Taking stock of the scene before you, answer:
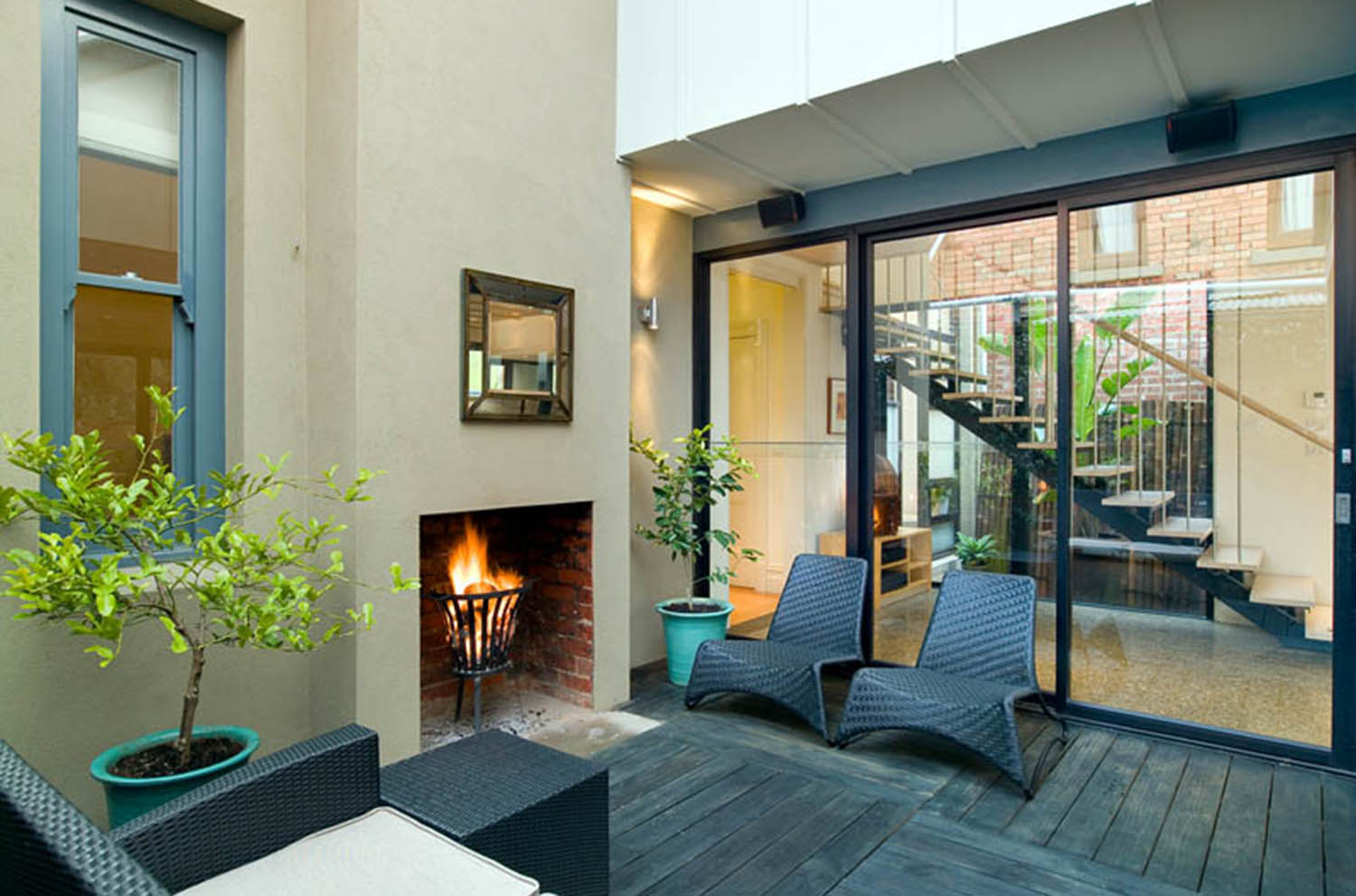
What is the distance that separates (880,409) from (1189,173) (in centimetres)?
178

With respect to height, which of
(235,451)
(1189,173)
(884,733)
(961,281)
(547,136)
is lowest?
(884,733)

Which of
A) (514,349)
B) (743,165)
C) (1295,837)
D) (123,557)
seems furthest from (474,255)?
(1295,837)

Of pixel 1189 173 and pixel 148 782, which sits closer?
pixel 148 782

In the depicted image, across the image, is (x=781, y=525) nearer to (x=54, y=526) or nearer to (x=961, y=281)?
(x=961, y=281)

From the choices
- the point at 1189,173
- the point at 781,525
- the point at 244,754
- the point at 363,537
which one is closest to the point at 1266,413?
the point at 1189,173

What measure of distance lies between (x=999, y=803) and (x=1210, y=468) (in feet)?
5.91

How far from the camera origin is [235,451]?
121 inches

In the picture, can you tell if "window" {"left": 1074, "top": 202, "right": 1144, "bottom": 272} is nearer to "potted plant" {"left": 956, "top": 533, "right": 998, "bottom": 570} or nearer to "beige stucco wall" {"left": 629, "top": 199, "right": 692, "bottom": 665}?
"potted plant" {"left": 956, "top": 533, "right": 998, "bottom": 570}

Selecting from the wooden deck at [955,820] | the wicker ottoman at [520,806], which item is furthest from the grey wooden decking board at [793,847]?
the wicker ottoman at [520,806]

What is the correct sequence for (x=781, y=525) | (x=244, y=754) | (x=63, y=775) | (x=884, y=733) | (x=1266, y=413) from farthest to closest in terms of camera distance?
(x=781, y=525) < (x=884, y=733) < (x=1266, y=413) < (x=63, y=775) < (x=244, y=754)

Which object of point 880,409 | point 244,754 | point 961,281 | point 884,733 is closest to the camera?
point 244,754

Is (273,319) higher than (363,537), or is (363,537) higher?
(273,319)

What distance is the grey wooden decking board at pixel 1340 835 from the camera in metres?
2.45

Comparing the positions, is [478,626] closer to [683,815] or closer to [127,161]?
[683,815]
